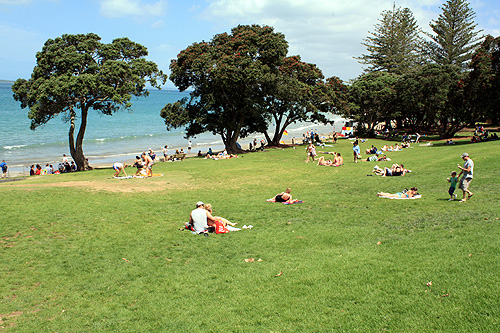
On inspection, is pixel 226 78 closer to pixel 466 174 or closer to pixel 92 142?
pixel 466 174

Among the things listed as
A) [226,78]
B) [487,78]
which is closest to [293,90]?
[226,78]

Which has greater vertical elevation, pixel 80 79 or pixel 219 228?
pixel 80 79

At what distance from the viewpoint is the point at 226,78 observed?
37188mm

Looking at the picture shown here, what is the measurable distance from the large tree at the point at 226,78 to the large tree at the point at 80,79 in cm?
579

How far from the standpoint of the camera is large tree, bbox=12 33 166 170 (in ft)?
97.1

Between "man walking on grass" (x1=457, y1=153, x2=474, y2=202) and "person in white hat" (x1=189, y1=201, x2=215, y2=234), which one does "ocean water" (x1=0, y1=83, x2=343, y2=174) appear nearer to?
"person in white hat" (x1=189, y1=201, x2=215, y2=234)

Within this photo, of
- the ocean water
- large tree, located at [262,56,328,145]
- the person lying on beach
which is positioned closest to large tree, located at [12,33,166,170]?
the ocean water

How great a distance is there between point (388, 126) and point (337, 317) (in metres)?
61.2

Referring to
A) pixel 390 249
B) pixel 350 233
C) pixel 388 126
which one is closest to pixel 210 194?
pixel 350 233

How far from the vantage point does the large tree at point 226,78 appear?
3806cm

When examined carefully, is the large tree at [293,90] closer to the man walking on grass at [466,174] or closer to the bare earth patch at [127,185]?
the bare earth patch at [127,185]

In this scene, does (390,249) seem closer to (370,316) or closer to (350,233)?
(350,233)

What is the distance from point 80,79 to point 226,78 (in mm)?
12880

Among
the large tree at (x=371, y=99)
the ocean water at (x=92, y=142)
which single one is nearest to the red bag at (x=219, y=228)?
the ocean water at (x=92, y=142)
